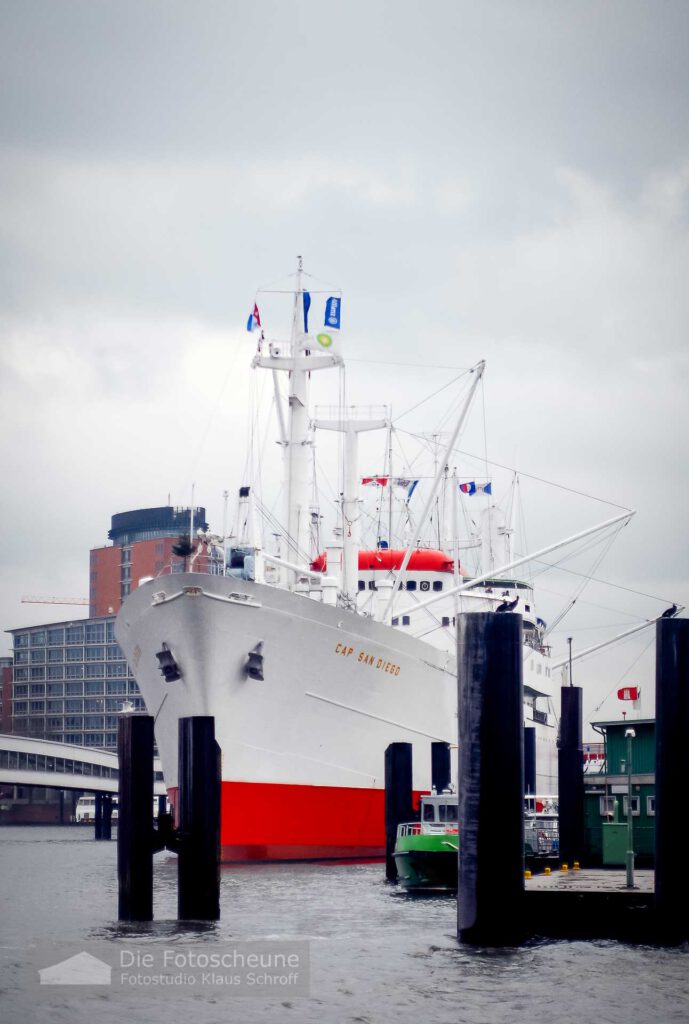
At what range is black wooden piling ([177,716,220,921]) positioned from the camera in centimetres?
2408

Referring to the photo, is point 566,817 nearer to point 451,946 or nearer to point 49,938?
point 451,946

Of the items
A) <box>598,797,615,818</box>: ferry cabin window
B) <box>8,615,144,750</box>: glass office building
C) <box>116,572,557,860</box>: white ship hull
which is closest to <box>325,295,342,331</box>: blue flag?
<box>116,572,557,860</box>: white ship hull

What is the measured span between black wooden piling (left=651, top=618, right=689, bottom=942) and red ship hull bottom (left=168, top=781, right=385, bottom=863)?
1880cm

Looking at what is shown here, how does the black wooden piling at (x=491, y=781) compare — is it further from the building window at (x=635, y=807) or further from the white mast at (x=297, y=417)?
the white mast at (x=297, y=417)

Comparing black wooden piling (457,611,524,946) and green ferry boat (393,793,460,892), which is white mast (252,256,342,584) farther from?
black wooden piling (457,611,524,946)

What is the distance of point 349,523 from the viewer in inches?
1944

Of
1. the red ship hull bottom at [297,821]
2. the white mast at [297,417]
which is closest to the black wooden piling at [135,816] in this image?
the red ship hull bottom at [297,821]

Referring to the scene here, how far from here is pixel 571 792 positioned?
34938 millimetres

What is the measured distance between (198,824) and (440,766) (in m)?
19.2

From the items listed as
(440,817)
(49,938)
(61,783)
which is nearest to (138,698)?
(61,783)

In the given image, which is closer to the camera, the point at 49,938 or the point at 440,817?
the point at 49,938

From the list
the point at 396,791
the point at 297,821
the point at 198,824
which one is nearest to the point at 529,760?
the point at 297,821

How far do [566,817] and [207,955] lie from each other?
13895 millimetres

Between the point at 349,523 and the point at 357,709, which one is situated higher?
the point at 349,523
